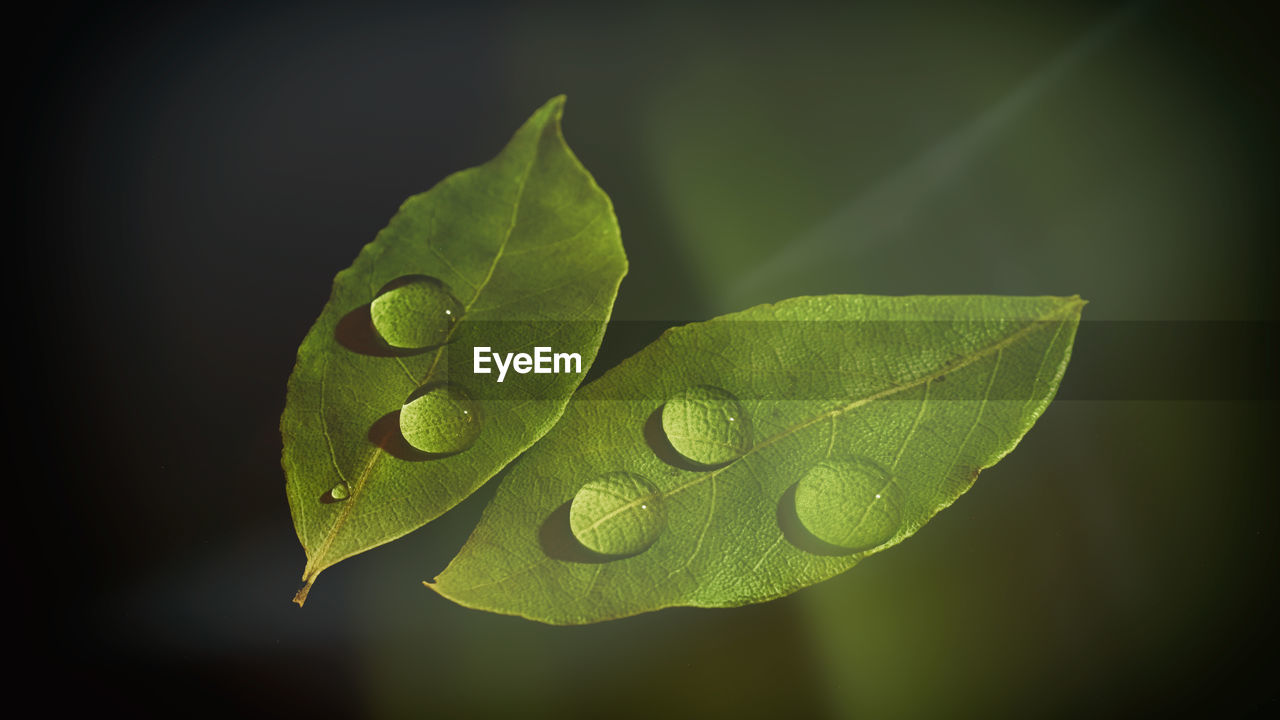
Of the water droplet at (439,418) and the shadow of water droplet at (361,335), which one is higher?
the shadow of water droplet at (361,335)

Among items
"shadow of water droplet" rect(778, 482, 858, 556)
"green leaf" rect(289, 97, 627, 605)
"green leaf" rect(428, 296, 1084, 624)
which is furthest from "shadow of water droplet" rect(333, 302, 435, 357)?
"shadow of water droplet" rect(778, 482, 858, 556)

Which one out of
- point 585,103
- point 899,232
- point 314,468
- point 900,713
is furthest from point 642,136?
point 900,713

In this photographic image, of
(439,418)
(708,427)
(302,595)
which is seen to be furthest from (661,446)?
(302,595)

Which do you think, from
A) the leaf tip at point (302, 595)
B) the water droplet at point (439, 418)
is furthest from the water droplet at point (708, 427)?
the leaf tip at point (302, 595)

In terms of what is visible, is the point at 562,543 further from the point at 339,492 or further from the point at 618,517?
the point at 339,492

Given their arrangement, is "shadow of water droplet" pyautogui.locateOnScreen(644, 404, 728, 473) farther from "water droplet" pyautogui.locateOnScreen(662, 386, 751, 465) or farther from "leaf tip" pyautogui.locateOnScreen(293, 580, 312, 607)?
"leaf tip" pyautogui.locateOnScreen(293, 580, 312, 607)

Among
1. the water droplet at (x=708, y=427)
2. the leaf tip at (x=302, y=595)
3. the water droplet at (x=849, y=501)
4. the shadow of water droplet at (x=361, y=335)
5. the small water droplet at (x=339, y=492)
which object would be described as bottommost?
the leaf tip at (x=302, y=595)

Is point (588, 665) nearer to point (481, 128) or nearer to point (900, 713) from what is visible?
point (900, 713)

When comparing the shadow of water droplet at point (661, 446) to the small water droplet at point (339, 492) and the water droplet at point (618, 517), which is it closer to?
the water droplet at point (618, 517)
